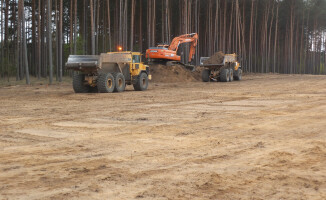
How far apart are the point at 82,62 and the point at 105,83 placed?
1.42 m

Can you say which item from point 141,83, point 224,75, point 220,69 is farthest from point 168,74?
point 141,83

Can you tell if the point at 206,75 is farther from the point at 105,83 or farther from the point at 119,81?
the point at 105,83

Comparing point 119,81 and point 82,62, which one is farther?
point 119,81

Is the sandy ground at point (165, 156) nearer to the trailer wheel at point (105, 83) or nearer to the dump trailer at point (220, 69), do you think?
the trailer wheel at point (105, 83)

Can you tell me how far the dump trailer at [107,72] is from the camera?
1747cm

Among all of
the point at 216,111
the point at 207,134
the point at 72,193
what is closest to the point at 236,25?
the point at 216,111

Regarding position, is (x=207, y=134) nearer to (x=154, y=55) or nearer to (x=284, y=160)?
(x=284, y=160)

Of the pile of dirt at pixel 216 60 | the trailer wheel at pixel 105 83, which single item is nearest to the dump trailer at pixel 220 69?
the pile of dirt at pixel 216 60

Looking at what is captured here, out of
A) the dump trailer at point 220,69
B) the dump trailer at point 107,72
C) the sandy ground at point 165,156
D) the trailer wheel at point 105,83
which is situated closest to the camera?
the sandy ground at point 165,156

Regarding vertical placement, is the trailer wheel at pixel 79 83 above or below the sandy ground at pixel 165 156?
above

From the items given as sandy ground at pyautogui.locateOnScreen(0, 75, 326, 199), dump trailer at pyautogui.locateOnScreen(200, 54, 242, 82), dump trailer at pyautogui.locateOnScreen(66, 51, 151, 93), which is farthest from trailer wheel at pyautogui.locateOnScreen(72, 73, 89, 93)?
dump trailer at pyautogui.locateOnScreen(200, 54, 242, 82)

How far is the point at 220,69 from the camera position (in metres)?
29.1

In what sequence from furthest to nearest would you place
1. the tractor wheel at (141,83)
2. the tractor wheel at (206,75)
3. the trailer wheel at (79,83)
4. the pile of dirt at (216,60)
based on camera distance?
the tractor wheel at (206,75) → the pile of dirt at (216,60) → the tractor wheel at (141,83) → the trailer wheel at (79,83)

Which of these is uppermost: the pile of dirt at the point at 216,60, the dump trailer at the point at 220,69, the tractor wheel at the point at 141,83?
the pile of dirt at the point at 216,60
